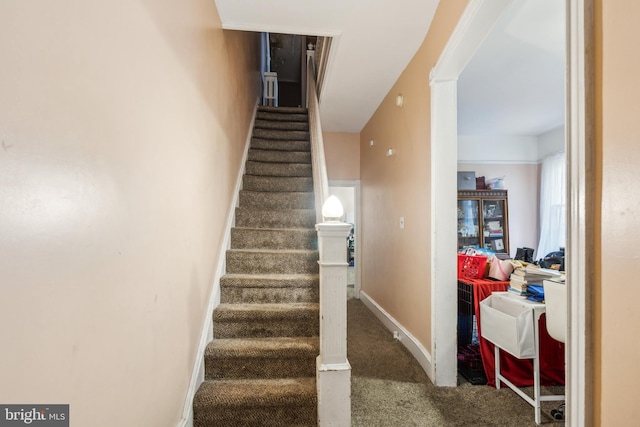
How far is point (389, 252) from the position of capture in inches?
141

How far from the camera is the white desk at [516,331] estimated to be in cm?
199

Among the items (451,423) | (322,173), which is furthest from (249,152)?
(451,423)

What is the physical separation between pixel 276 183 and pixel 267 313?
1.58 m

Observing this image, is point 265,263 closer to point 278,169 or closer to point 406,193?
point 278,169

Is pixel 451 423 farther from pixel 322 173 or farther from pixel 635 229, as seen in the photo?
pixel 322 173

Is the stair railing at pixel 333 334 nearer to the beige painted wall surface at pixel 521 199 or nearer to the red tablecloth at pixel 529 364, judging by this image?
the red tablecloth at pixel 529 364

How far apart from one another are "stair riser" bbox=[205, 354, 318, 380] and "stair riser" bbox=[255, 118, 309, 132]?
120 inches

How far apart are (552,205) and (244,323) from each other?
5241mm

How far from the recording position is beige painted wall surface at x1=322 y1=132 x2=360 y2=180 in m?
5.01

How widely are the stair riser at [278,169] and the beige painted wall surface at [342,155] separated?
1382 mm

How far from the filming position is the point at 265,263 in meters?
2.66

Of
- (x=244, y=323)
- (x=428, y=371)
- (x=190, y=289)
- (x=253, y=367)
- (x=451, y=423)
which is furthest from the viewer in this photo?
(x=428, y=371)

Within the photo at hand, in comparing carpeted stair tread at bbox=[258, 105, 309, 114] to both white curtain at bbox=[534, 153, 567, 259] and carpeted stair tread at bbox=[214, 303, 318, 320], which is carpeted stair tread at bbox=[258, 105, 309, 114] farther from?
white curtain at bbox=[534, 153, 567, 259]

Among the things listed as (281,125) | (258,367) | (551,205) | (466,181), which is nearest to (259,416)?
(258,367)
